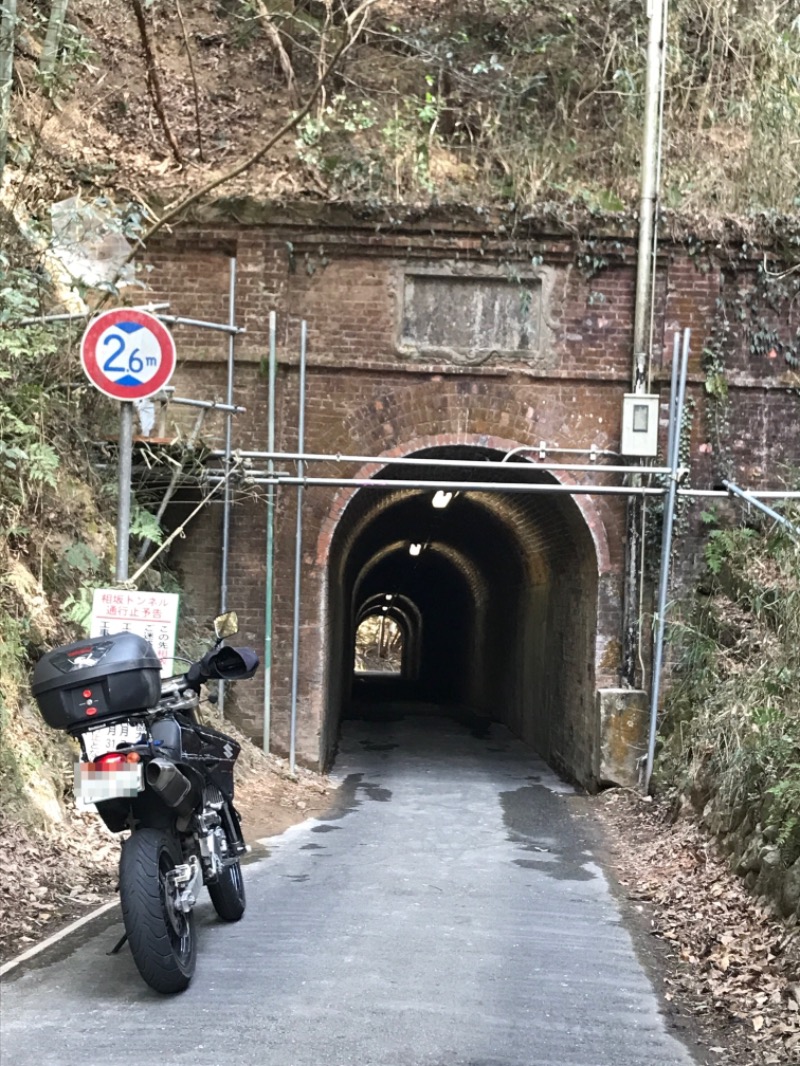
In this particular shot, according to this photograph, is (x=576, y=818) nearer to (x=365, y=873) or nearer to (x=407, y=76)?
(x=365, y=873)

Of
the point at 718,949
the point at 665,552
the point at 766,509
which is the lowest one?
the point at 718,949

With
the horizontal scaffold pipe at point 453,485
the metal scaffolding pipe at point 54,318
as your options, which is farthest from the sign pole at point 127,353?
the horizontal scaffold pipe at point 453,485

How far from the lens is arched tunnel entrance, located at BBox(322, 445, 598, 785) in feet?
36.4

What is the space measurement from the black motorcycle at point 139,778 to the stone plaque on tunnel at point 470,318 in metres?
6.58

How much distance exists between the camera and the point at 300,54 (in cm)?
1150

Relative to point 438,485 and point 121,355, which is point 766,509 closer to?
point 438,485

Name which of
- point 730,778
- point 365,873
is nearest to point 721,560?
point 730,778

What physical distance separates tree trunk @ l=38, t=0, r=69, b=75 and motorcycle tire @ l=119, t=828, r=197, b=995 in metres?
6.83

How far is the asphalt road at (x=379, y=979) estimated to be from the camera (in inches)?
138

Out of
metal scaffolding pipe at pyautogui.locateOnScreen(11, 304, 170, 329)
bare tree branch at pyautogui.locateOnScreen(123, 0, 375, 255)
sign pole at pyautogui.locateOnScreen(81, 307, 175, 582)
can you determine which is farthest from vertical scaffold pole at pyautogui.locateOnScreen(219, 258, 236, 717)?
sign pole at pyautogui.locateOnScreen(81, 307, 175, 582)

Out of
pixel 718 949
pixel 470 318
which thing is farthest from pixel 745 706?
pixel 470 318

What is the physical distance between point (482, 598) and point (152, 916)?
1745 centimetres

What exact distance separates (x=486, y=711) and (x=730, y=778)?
13.4 meters

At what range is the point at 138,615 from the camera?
5.34 meters
